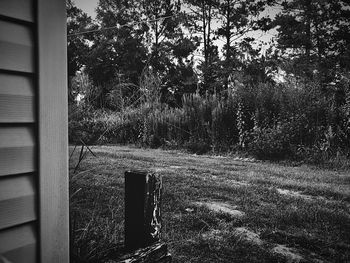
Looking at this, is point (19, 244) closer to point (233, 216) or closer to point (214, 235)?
point (214, 235)

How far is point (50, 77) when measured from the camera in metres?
1.00

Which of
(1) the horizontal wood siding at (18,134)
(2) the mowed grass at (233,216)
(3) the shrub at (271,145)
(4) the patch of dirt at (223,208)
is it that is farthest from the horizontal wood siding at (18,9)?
(3) the shrub at (271,145)

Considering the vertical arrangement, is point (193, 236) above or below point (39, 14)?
below

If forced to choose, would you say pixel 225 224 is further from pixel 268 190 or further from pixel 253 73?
pixel 253 73

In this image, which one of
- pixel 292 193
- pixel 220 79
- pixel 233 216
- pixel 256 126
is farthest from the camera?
pixel 220 79

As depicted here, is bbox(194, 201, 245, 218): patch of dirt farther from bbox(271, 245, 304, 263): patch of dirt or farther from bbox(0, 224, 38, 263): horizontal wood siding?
bbox(0, 224, 38, 263): horizontal wood siding

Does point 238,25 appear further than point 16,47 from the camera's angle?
Yes

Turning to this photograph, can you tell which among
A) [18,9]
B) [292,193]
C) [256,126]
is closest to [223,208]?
[292,193]

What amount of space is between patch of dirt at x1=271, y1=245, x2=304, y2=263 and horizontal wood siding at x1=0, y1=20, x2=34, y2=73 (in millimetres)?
1937

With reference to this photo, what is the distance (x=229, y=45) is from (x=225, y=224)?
17.5 meters

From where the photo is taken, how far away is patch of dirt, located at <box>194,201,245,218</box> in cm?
285

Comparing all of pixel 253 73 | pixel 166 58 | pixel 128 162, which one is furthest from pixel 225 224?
pixel 166 58

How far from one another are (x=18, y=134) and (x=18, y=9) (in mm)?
386

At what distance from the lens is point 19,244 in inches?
37.2
